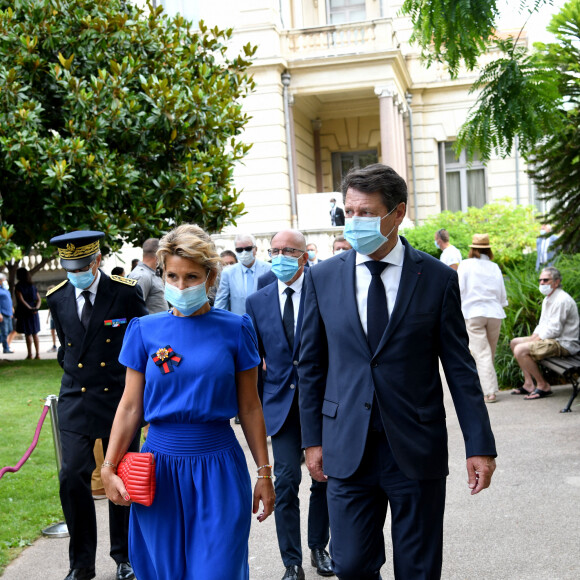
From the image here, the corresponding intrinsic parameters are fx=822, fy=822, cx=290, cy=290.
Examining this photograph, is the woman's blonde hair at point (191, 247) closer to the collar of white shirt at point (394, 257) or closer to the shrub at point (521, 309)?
the collar of white shirt at point (394, 257)

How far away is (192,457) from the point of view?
11.4ft

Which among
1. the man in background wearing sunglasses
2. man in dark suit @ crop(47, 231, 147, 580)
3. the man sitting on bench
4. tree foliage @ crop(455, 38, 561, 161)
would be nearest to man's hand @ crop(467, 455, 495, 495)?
man in dark suit @ crop(47, 231, 147, 580)

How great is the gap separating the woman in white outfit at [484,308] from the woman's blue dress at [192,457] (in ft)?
24.1

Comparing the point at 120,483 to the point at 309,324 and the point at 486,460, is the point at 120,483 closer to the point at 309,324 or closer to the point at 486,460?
the point at 309,324

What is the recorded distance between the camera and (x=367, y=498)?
3533 millimetres

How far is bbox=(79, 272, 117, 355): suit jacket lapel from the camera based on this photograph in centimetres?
513

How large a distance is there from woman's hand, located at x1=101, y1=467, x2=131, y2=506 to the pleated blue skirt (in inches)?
2.9

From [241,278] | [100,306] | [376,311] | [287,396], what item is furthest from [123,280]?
[241,278]

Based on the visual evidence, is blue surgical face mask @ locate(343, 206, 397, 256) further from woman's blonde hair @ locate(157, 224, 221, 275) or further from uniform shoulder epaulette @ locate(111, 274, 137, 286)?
uniform shoulder epaulette @ locate(111, 274, 137, 286)

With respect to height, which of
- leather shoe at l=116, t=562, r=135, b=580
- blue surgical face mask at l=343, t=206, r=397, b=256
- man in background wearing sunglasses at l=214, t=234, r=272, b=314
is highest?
blue surgical face mask at l=343, t=206, r=397, b=256

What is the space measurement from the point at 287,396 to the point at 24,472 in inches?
154

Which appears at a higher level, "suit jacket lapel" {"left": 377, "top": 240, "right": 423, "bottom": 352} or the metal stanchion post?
"suit jacket lapel" {"left": 377, "top": 240, "right": 423, "bottom": 352}

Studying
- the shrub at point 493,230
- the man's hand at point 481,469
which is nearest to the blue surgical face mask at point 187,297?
the man's hand at point 481,469

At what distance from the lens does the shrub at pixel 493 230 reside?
2230 cm
